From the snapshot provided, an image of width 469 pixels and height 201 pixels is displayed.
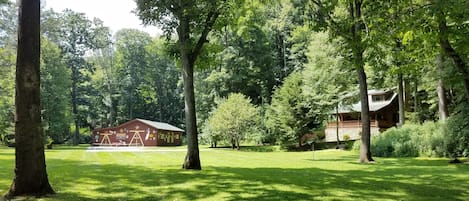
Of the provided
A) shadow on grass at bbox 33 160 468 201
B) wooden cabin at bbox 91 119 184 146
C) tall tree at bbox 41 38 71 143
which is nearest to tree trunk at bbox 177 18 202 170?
shadow on grass at bbox 33 160 468 201

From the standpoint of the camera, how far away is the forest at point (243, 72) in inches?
308

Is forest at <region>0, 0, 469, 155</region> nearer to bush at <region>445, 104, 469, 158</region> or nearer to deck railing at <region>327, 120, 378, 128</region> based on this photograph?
bush at <region>445, 104, 469, 158</region>

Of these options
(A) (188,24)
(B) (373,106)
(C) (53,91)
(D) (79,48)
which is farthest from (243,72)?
(A) (188,24)

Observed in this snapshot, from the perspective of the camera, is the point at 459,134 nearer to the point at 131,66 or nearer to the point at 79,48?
the point at 131,66

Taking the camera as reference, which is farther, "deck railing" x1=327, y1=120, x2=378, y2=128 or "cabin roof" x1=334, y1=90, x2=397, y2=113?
"deck railing" x1=327, y1=120, x2=378, y2=128

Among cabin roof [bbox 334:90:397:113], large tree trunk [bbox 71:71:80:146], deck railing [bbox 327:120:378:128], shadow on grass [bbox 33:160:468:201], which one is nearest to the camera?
shadow on grass [bbox 33:160:468:201]

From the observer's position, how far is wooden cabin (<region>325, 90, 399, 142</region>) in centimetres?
3762

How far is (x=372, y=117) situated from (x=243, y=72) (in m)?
18.1

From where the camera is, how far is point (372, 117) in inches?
1515

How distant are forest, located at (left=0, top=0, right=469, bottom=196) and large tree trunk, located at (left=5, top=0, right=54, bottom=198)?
19mm

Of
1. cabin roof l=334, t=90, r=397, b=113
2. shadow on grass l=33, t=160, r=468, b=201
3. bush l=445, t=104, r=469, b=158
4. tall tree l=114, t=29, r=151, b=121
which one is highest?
tall tree l=114, t=29, r=151, b=121

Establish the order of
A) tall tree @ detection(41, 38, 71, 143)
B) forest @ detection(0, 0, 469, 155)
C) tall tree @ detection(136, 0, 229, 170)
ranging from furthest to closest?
tall tree @ detection(41, 38, 71, 143)
tall tree @ detection(136, 0, 229, 170)
forest @ detection(0, 0, 469, 155)

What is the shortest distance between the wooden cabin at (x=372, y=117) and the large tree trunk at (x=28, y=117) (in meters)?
32.1

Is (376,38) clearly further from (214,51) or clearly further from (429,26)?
(214,51)
